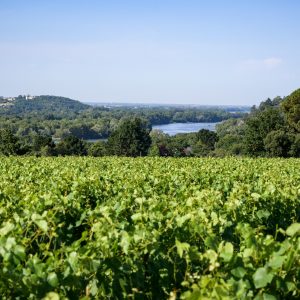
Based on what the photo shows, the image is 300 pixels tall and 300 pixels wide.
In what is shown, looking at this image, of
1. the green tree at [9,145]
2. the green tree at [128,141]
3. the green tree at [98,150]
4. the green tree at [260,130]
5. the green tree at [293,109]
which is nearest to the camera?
the green tree at [260,130]

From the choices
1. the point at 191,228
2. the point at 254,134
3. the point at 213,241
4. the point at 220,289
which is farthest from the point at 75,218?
the point at 254,134

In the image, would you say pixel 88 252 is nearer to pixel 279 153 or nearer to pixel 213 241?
pixel 213 241

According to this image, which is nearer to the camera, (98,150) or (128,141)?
(128,141)

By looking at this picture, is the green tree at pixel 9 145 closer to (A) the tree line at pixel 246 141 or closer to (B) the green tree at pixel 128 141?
(A) the tree line at pixel 246 141

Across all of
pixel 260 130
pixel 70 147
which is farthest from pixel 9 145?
pixel 260 130

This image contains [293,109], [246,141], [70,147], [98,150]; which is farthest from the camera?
[98,150]

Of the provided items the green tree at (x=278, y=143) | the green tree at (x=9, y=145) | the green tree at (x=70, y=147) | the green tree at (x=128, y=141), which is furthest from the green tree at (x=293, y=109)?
the green tree at (x=9, y=145)

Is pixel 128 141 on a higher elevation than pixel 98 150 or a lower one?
higher

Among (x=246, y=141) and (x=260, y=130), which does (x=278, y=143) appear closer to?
(x=260, y=130)

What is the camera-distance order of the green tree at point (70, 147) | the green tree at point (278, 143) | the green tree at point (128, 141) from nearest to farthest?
1. the green tree at point (278, 143)
2. the green tree at point (70, 147)
3. the green tree at point (128, 141)

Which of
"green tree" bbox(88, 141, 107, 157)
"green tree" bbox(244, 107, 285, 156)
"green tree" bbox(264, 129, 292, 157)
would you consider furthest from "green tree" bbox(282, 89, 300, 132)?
"green tree" bbox(88, 141, 107, 157)

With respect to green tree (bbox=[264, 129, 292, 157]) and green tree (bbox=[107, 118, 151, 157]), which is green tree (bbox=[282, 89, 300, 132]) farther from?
green tree (bbox=[107, 118, 151, 157])

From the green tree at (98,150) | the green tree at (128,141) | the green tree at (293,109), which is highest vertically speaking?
the green tree at (293,109)

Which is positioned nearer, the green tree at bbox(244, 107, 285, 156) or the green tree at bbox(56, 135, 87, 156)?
the green tree at bbox(244, 107, 285, 156)
